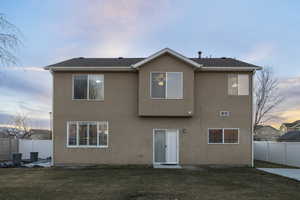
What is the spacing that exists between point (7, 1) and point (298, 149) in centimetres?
1622

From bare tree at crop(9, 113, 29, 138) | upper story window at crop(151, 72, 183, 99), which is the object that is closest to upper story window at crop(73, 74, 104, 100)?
upper story window at crop(151, 72, 183, 99)

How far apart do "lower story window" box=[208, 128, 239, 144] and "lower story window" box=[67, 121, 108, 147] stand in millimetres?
6088

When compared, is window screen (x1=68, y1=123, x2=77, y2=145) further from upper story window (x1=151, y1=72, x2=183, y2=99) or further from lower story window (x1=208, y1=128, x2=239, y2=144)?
lower story window (x1=208, y1=128, x2=239, y2=144)

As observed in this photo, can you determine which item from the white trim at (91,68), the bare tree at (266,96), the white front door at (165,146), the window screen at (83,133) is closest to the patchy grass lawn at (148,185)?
the white front door at (165,146)

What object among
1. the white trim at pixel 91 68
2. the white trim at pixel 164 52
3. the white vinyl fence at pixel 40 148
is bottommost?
the white vinyl fence at pixel 40 148

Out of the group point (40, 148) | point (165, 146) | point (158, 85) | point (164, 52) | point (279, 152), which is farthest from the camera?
point (40, 148)

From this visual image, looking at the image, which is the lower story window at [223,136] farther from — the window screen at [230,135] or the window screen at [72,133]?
the window screen at [72,133]

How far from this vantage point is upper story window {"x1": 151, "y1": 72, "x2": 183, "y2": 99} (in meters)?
13.9

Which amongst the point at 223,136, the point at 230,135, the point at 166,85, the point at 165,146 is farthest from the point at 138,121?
the point at 230,135

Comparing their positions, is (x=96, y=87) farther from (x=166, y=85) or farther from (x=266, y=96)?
(x=266, y=96)

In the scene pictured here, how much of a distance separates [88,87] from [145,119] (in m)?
3.78

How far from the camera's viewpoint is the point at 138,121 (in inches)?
565

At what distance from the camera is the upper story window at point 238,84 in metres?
14.5

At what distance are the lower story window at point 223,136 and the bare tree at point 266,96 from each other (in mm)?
20012
